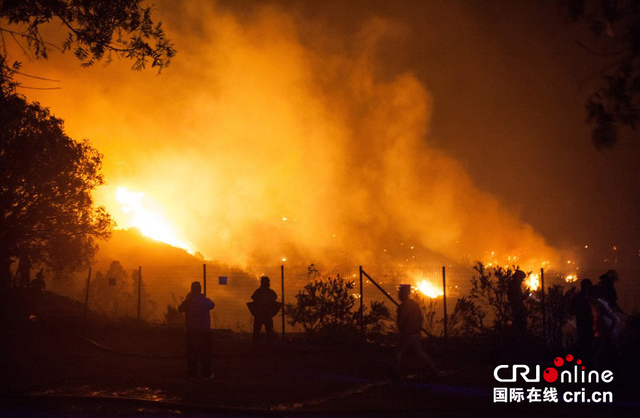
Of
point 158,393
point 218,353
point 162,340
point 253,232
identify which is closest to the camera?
point 158,393

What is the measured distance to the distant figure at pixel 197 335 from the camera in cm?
1123

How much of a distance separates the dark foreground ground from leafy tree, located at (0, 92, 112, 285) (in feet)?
10.4

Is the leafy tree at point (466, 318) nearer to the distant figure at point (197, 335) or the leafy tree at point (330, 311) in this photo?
the leafy tree at point (330, 311)

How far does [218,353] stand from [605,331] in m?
9.31

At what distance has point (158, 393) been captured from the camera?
9.76 metres

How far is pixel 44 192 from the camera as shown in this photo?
1786cm

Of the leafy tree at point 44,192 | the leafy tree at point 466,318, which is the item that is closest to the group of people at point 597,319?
the leafy tree at point 466,318

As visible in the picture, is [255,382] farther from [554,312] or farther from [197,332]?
[554,312]

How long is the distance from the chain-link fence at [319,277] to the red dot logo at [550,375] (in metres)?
2.99

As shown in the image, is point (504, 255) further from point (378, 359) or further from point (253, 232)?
point (378, 359)

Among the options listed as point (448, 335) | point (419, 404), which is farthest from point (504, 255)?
point (419, 404)

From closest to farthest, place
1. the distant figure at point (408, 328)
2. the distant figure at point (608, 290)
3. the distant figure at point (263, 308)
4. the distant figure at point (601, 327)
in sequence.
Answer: the distant figure at point (601, 327)
the distant figure at point (408, 328)
the distant figure at point (608, 290)
the distant figure at point (263, 308)

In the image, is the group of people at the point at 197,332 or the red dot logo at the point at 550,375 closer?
the red dot logo at the point at 550,375

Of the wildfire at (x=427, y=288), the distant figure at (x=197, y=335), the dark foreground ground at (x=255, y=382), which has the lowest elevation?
the dark foreground ground at (x=255, y=382)
